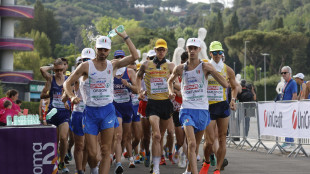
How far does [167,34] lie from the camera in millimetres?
135875

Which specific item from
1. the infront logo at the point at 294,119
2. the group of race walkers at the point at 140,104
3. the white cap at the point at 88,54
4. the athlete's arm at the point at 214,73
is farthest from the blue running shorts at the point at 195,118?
the infront logo at the point at 294,119

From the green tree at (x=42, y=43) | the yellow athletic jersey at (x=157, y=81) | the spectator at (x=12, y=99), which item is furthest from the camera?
the green tree at (x=42, y=43)

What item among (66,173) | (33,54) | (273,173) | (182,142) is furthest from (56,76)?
(33,54)

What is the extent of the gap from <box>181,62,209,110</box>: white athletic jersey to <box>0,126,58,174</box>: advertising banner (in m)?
3.00

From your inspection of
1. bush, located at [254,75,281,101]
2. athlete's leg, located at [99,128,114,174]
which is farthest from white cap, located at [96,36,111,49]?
bush, located at [254,75,281,101]

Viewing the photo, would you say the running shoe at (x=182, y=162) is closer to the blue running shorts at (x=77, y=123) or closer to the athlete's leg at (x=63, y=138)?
the athlete's leg at (x=63, y=138)

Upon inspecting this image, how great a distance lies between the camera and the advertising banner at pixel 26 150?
8719 mm

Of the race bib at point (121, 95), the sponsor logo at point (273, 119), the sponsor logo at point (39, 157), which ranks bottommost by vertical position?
the sponsor logo at point (273, 119)

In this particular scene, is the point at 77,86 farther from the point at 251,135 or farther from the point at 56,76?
the point at 251,135

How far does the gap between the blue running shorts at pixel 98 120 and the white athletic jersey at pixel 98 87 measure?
0.08m

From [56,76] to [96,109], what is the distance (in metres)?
3.20

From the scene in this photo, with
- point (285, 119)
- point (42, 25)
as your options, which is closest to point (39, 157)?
point (285, 119)

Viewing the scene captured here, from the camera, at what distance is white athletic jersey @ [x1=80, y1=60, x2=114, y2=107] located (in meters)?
10.1

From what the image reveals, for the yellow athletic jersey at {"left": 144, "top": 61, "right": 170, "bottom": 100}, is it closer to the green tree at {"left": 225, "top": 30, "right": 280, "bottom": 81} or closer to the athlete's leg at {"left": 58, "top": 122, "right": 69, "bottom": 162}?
the athlete's leg at {"left": 58, "top": 122, "right": 69, "bottom": 162}
